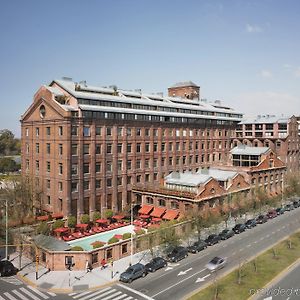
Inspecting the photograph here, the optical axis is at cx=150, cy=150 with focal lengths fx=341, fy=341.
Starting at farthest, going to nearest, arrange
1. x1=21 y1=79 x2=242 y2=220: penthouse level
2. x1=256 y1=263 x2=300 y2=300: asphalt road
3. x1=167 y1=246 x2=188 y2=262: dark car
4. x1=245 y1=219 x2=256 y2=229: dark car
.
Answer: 1. x1=245 y1=219 x2=256 y2=229: dark car
2. x1=21 y1=79 x2=242 y2=220: penthouse level
3. x1=167 y1=246 x2=188 y2=262: dark car
4. x1=256 y1=263 x2=300 y2=300: asphalt road

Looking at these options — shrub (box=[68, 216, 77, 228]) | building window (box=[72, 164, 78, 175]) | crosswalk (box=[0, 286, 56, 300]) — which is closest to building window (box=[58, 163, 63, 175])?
building window (box=[72, 164, 78, 175])

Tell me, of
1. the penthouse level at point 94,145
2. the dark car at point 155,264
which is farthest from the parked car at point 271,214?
the dark car at point 155,264

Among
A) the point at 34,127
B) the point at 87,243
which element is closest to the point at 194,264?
the point at 87,243

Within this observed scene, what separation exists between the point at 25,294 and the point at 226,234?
33342 mm

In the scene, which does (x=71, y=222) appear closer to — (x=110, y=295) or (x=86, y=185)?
(x=86, y=185)

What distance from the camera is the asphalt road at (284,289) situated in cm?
3509

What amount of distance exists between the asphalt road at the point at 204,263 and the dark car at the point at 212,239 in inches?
30.3

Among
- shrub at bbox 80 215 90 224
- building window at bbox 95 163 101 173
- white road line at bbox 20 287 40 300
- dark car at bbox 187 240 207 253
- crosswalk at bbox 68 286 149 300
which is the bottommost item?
white road line at bbox 20 287 40 300

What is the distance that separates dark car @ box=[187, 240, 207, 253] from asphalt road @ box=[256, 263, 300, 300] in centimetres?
1333

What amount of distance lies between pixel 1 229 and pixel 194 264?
1124 inches

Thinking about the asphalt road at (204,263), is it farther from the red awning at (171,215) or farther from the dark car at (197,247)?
the red awning at (171,215)

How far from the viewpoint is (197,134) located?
90.8m

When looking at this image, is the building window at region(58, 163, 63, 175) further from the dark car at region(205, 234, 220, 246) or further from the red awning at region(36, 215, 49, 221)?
the dark car at region(205, 234, 220, 246)

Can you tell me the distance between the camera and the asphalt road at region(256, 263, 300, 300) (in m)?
35.1
